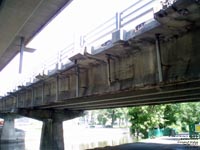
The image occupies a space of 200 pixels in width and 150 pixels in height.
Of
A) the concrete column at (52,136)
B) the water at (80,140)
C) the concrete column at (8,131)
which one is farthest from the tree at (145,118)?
the concrete column at (8,131)

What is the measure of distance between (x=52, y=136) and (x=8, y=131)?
3197cm

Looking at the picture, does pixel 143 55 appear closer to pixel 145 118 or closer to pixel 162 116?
pixel 145 118

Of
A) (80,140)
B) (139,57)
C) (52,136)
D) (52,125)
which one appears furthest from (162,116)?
(139,57)

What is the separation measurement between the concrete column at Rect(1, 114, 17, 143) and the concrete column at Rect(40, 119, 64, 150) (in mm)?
27793

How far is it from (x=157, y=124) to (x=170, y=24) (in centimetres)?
3691

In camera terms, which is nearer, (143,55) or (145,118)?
(143,55)

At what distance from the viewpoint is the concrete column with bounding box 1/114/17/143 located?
177 ft

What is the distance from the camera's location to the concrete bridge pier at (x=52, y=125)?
27.5m

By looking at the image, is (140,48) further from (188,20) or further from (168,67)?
(188,20)

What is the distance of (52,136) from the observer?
2767cm

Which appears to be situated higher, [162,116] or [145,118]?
[162,116]

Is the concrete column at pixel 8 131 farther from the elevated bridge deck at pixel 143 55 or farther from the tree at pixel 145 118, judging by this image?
the elevated bridge deck at pixel 143 55

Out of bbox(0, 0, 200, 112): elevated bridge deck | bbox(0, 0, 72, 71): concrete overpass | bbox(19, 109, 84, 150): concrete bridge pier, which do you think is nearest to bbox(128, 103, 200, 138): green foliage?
bbox(19, 109, 84, 150): concrete bridge pier

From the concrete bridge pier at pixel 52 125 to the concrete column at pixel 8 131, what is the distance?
87.1 feet
